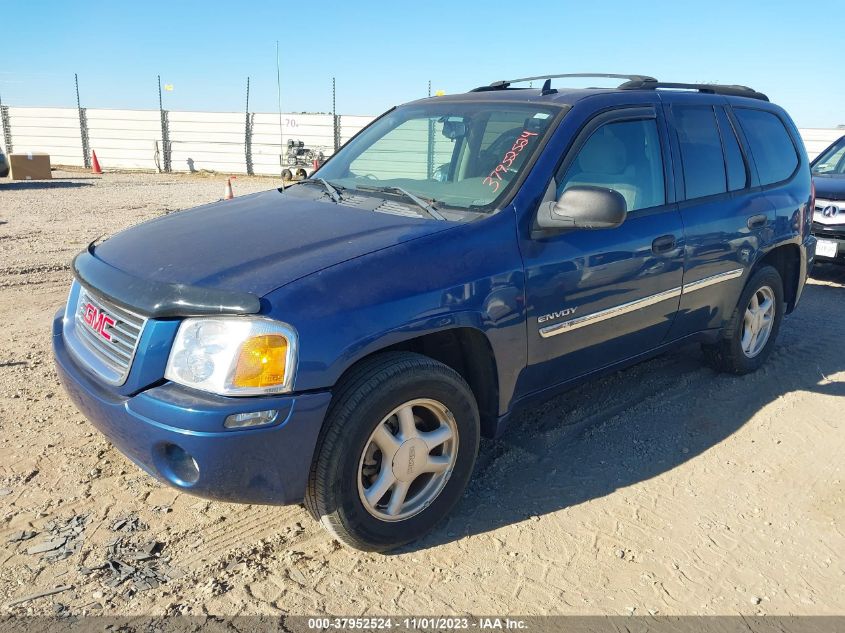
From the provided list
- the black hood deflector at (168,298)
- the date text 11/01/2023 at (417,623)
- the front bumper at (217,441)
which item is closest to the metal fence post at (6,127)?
the black hood deflector at (168,298)

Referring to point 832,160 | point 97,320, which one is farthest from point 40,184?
point 832,160

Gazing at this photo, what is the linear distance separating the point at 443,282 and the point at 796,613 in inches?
72.4

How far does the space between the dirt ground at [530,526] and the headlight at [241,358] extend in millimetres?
832

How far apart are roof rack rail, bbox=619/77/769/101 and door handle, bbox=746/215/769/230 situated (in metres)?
0.86

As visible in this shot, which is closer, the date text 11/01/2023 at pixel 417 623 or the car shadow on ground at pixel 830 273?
the date text 11/01/2023 at pixel 417 623

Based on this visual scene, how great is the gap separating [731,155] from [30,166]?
18749mm

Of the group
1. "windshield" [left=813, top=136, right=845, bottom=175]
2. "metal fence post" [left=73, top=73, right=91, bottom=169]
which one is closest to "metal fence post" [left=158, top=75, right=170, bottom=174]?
"metal fence post" [left=73, top=73, right=91, bottom=169]

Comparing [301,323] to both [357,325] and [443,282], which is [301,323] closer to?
[357,325]

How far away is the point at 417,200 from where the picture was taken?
326cm

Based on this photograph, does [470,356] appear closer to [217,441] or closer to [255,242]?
[255,242]

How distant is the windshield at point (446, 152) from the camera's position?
3.27m

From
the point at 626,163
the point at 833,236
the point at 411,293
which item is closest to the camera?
the point at 411,293

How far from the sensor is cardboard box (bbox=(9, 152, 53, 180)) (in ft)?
58.4

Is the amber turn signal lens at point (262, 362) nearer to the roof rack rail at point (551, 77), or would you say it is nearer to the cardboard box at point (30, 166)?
the roof rack rail at point (551, 77)
